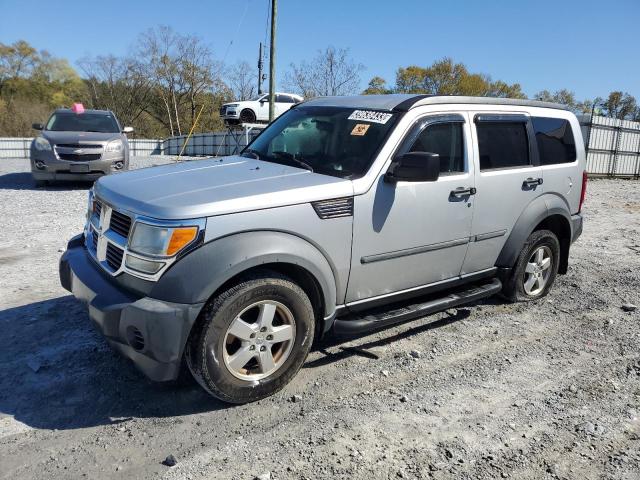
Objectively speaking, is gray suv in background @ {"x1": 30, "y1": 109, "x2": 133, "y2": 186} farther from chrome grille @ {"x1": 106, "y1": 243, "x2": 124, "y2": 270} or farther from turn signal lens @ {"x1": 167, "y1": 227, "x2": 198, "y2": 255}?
turn signal lens @ {"x1": 167, "y1": 227, "x2": 198, "y2": 255}

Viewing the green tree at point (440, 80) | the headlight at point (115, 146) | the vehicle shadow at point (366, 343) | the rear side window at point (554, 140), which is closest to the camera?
the vehicle shadow at point (366, 343)

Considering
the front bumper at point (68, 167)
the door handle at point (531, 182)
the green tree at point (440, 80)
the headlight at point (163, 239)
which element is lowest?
the front bumper at point (68, 167)

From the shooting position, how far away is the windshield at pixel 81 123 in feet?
38.4

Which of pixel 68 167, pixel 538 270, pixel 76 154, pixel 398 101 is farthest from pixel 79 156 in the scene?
pixel 538 270

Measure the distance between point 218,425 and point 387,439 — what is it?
0.98 metres

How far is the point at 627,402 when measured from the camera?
3439 mm

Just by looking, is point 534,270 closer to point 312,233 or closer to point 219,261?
point 312,233

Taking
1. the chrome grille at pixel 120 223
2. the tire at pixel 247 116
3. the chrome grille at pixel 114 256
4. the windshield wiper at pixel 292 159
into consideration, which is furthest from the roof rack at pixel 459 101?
the tire at pixel 247 116

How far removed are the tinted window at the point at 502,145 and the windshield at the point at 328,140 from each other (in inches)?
38.3

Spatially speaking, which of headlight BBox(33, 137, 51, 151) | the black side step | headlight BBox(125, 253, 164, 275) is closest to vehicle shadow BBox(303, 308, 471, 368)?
the black side step

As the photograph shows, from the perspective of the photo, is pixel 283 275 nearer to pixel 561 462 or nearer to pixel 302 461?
pixel 302 461

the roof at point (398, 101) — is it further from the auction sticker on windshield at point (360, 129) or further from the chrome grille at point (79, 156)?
the chrome grille at point (79, 156)

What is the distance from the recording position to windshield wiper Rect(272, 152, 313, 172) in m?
3.80

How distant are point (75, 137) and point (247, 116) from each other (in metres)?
13.2
